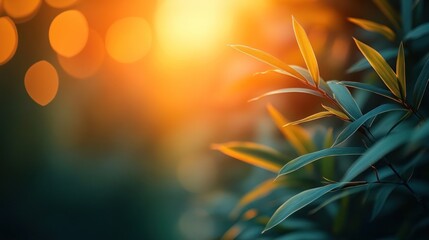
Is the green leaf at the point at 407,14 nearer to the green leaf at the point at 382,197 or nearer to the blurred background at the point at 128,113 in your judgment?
the green leaf at the point at 382,197

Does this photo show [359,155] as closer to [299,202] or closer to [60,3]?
[299,202]

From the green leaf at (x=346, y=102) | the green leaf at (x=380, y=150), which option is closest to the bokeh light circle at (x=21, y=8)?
the green leaf at (x=346, y=102)

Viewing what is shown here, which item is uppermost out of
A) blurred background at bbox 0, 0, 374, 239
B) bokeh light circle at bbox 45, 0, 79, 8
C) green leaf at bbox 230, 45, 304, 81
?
bokeh light circle at bbox 45, 0, 79, 8

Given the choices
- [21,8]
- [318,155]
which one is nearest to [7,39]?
[21,8]

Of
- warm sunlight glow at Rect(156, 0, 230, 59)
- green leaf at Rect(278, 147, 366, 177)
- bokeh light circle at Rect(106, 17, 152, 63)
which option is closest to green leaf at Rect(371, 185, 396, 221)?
green leaf at Rect(278, 147, 366, 177)

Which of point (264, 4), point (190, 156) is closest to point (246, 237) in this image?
point (264, 4)

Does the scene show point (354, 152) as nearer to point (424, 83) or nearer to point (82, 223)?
point (424, 83)

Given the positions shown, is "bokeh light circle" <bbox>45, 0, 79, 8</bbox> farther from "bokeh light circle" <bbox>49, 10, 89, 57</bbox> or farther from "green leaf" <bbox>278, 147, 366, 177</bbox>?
"green leaf" <bbox>278, 147, 366, 177</bbox>
